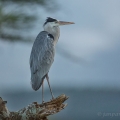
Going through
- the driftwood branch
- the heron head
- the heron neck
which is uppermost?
the heron head

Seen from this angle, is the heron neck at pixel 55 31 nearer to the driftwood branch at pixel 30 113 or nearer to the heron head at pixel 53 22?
the heron head at pixel 53 22

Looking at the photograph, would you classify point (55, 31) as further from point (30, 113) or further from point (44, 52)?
point (30, 113)

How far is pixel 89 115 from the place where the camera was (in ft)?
42.3

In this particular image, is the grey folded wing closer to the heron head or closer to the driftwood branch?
the heron head

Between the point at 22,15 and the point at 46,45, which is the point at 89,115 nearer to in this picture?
the point at 22,15

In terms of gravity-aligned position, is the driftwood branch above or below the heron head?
below

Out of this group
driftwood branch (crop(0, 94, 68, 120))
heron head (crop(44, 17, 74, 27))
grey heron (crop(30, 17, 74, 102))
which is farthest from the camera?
heron head (crop(44, 17, 74, 27))

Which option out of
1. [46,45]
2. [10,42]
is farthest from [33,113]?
[10,42]

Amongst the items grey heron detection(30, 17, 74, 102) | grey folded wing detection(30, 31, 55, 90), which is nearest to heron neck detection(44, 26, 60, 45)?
grey heron detection(30, 17, 74, 102)

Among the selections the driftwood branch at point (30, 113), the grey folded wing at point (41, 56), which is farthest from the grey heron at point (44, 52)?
the driftwood branch at point (30, 113)

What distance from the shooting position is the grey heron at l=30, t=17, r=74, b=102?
669cm

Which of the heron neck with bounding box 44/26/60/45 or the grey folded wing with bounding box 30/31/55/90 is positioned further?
the heron neck with bounding box 44/26/60/45

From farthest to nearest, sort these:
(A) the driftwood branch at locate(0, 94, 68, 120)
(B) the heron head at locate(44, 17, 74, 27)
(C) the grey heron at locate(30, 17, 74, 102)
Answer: (B) the heron head at locate(44, 17, 74, 27) → (C) the grey heron at locate(30, 17, 74, 102) → (A) the driftwood branch at locate(0, 94, 68, 120)

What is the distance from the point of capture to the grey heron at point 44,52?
22.0 feet
